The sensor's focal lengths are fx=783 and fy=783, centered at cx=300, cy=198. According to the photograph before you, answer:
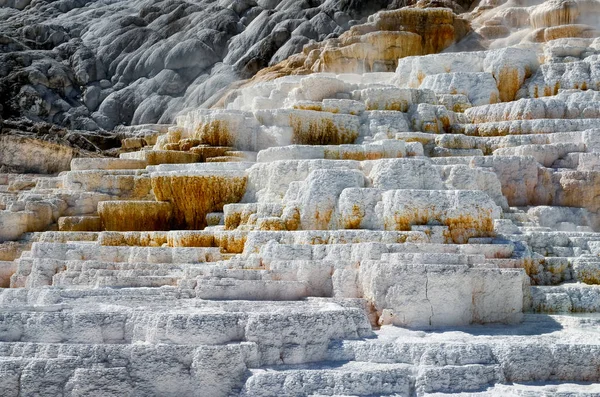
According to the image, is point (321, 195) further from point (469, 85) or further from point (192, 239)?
point (469, 85)

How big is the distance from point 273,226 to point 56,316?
485 cm

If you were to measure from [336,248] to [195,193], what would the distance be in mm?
4873

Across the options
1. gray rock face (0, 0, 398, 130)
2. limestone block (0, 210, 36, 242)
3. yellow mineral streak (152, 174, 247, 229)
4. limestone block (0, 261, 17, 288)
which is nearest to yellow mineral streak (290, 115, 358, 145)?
yellow mineral streak (152, 174, 247, 229)

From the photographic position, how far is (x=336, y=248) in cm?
872

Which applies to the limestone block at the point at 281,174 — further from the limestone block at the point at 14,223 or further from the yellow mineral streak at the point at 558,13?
the yellow mineral streak at the point at 558,13

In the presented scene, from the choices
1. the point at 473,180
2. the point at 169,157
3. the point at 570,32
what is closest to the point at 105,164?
the point at 169,157

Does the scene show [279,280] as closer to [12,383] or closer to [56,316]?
[56,316]

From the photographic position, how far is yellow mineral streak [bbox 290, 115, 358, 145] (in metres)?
15.7

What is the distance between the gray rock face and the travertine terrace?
11592 mm

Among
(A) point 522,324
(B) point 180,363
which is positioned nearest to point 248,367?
(B) point 180,363

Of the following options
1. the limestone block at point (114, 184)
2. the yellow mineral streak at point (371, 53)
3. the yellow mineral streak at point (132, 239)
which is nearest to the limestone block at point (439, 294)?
the yellow mineral streak at point (132, 239)

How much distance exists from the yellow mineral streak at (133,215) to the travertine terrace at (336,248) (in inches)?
0.9

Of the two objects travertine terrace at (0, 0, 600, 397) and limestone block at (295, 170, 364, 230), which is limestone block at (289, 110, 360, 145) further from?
limestone block at (295, 170, 364, 230)

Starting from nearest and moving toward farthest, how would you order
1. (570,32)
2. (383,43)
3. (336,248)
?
(336,248) < (570,32) < (383,43)
